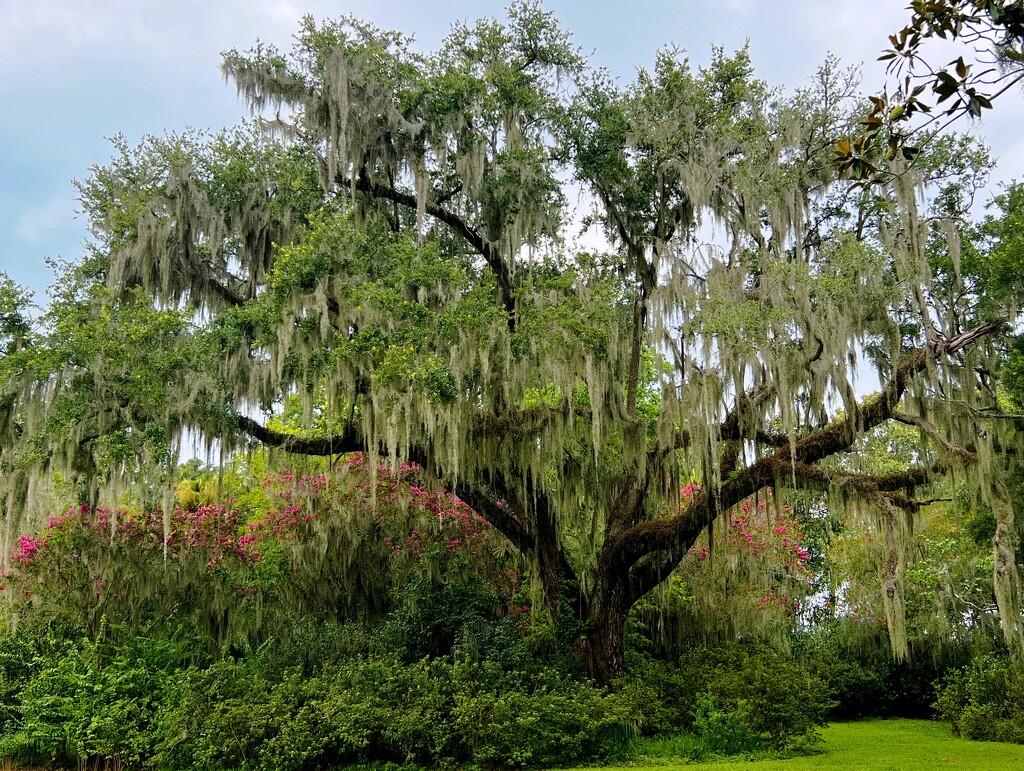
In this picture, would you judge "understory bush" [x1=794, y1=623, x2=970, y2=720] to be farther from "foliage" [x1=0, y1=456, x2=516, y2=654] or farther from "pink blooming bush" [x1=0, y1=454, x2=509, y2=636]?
"pink blooming bush" [x1=0, y1=454, x2=509, y2=636]

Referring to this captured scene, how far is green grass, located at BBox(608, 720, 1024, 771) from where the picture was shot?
7559mm

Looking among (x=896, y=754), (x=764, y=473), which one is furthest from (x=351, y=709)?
(x=896, y=754)

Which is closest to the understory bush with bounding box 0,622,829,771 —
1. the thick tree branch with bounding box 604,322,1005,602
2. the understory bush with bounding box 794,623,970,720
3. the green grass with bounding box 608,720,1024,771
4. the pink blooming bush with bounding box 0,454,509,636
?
the green grass with bounding box 608,720,1024,771

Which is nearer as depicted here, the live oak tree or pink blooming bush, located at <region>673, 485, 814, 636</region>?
the live oak tree

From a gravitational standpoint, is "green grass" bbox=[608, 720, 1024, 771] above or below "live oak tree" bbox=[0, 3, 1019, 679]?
below

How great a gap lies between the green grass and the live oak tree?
160cm

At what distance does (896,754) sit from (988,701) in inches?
117

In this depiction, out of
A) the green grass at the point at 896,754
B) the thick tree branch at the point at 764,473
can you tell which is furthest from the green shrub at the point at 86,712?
the thick tree branch at the point at 764,473

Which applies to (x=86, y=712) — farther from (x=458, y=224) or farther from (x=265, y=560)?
(x=458, y=224)

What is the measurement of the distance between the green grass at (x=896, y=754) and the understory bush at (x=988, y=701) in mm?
268

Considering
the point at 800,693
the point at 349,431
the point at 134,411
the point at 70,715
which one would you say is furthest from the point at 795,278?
the point at 70,715

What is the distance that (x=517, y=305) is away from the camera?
33.8ft

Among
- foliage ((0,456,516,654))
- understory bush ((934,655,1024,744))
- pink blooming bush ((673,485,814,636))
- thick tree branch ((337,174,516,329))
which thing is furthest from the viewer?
pink blooming bush ((673,485,814,636))

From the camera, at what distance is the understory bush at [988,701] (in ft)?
32.2
